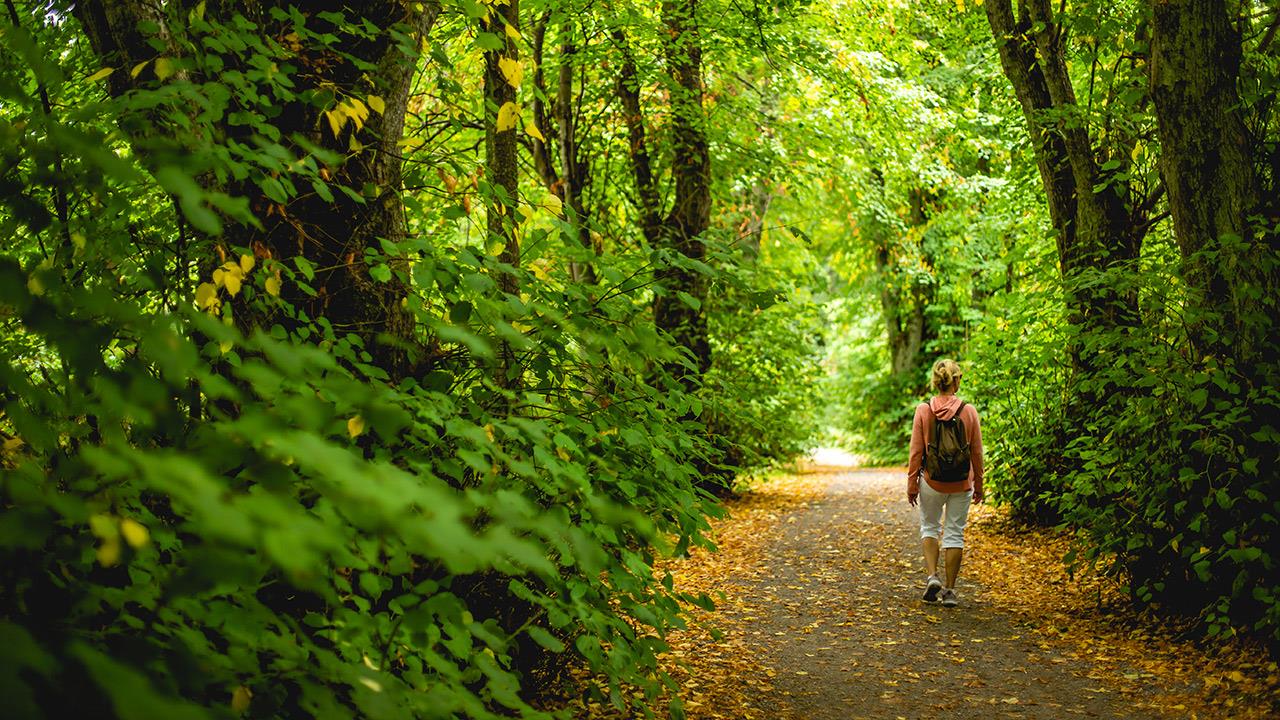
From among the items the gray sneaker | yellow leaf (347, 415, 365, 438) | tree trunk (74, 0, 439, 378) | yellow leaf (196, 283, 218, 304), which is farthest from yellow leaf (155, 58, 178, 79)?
the gray sneaker

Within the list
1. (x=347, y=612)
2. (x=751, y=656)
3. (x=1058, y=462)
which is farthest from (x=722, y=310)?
(x=347, y=612)

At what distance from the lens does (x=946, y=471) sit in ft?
22.1

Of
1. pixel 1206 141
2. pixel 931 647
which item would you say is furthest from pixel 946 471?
pixel 1206 141

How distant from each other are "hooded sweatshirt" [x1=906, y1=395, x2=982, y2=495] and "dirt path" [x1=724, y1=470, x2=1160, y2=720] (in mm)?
976

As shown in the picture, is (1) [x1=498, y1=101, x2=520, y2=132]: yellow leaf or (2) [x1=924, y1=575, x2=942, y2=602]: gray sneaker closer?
(1) [x1=498, y1=101, x2=520, y2=132]: yellow leaf

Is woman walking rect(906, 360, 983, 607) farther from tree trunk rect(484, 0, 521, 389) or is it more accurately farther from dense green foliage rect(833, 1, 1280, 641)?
tree trunk rect(484, 0, 521, 389)

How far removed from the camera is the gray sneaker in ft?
22.5

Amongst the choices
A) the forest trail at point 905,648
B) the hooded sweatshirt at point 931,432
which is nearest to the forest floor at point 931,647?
the forest trail at point 905,648

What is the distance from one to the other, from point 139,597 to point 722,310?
1011 cm

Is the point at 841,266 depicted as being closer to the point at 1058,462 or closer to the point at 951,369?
the point at 1058,462

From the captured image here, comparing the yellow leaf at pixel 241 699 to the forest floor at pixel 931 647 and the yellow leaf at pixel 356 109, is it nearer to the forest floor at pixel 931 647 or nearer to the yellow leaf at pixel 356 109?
the forest floor at pixel 931 647

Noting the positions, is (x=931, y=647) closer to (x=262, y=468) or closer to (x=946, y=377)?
(x=946, y=377)

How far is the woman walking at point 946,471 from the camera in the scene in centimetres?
672

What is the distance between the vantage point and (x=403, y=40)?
3105 millimetres
